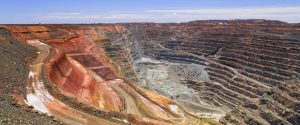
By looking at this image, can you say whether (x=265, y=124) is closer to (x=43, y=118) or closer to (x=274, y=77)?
(x=274, y=77)

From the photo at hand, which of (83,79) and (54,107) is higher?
(54,107)

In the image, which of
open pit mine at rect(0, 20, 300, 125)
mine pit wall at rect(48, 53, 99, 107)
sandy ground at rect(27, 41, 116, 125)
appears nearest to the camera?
sandy ground at rect(27, 41, 116, 125)

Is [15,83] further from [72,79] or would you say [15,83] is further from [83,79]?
[83,79]

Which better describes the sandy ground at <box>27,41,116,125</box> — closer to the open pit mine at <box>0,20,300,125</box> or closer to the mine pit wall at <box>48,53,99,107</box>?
the open pit mine at <box>0,20,300,125</box>

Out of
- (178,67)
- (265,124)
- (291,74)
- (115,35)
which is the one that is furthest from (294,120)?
(115,35)

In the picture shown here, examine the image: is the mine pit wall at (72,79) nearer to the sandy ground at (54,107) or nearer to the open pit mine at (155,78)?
the open pit mine at (155,78)

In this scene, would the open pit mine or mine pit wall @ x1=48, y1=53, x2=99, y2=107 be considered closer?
the open pit mine

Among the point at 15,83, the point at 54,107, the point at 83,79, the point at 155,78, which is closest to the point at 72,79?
the point at 83,79

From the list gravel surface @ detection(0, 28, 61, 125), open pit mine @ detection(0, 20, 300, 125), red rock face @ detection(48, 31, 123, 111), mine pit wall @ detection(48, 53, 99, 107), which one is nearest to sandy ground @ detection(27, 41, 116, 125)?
open pit mine @ detection(0, 20, 300, 125)

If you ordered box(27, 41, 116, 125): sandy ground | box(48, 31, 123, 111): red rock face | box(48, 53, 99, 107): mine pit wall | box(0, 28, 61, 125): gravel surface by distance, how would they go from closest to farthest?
box(0, 28, 61, 125): gravel surface, box(27, 41, 116, 125): sandy ground, box(48, 53, 99, 107): mine pit wall, box(48, 31, 123, 111): red rock face
